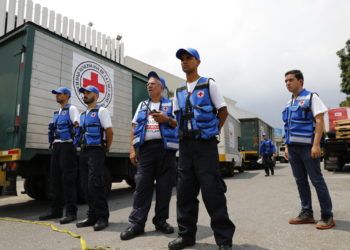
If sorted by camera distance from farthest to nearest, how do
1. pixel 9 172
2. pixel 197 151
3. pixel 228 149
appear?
pixel 228 149, pixel 9 172, pixel 197 151

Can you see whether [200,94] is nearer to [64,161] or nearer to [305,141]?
[305,141]

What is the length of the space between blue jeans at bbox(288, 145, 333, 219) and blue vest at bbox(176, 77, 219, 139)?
154 cm

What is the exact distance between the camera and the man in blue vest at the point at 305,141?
396cm

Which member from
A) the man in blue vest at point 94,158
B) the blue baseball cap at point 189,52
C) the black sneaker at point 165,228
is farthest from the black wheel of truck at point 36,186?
the blue baseball cap at point 189,52

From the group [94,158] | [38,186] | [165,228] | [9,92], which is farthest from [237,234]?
[38,186]

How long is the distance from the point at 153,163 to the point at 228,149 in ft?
35.4

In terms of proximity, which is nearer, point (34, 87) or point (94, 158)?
point (94, 158)

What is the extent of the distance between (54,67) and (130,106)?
2576mm

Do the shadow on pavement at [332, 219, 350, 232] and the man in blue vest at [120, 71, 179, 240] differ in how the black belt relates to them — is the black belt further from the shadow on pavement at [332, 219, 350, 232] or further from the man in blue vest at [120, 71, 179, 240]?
the shadow on pavement at [332, 219, 350, 232]

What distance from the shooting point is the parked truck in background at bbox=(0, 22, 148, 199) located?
550cm

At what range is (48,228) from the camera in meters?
4.46

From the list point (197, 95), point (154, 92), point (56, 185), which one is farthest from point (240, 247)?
point (56, 185)

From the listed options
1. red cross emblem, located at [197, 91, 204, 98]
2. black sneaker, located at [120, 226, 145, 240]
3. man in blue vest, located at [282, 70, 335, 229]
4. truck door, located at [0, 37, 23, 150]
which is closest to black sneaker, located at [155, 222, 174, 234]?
black sneaker, located at [120, 226, 145, 240]

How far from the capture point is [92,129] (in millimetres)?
4480
